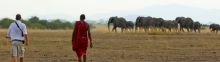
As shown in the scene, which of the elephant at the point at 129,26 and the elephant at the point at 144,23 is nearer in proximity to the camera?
the elephant at the point at 144,23

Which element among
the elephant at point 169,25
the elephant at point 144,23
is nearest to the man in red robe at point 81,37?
the elephant at point 144,23

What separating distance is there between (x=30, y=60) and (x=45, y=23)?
70.1 metres

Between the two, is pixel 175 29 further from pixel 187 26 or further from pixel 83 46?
pixel 83 46

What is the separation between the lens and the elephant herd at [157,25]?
223ft

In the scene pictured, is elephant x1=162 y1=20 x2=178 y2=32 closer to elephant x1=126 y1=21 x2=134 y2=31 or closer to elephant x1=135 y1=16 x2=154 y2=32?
elephant x1=135 y1=16 x2=154 y2=32

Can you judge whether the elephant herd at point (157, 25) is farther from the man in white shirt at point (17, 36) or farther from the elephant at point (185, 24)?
the man in white shirt at point (17, 36)

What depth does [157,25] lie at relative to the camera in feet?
225

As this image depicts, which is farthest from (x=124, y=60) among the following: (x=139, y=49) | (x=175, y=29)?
(x=175, y=29)

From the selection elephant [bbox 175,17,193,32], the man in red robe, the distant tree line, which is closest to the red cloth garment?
the man in red robe

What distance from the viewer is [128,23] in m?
71.6

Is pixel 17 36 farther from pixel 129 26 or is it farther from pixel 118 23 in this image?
pixel 129 26

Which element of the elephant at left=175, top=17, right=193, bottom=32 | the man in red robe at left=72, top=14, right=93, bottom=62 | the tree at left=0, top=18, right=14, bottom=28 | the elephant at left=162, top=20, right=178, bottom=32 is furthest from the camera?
the tree at left=0, top=18, right=14, bottom=28

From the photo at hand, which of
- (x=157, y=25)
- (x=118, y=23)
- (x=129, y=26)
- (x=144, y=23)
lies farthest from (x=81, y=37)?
(x=129, y=26)

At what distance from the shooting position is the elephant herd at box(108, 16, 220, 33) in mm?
68062
